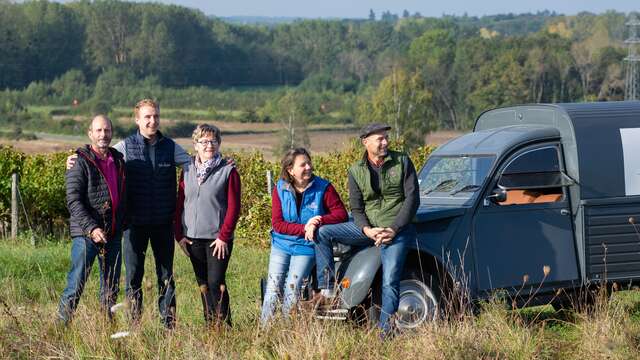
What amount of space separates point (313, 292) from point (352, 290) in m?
0.56

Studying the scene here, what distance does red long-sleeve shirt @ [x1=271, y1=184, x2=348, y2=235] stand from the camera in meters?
8.08

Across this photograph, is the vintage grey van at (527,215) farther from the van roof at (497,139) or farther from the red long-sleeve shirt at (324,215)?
the red long-sleeve shirt at (324,215)

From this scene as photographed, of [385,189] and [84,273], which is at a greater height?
[385,189]

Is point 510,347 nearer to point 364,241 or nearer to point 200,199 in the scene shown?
point 364,241

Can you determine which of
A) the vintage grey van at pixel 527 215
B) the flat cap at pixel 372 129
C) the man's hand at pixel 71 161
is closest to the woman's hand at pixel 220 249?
the vintage grey van at pixel 527 215

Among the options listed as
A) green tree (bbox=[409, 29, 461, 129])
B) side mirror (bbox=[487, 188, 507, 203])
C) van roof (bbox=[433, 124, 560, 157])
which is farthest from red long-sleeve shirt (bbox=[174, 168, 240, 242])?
green tree (bbox=[409, 29, 461, 129])

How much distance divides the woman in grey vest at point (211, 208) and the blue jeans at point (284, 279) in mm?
351

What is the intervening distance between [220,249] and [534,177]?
306 centimetres

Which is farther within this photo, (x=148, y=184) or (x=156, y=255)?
(x=156, y=255)

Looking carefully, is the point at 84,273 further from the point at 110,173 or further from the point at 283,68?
the point at 283,68

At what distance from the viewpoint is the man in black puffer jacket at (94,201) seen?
7.96 m

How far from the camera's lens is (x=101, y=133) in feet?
26.1

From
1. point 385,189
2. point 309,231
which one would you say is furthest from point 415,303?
point 309,231

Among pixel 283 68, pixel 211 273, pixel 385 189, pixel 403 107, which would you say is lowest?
pixel 403 107
